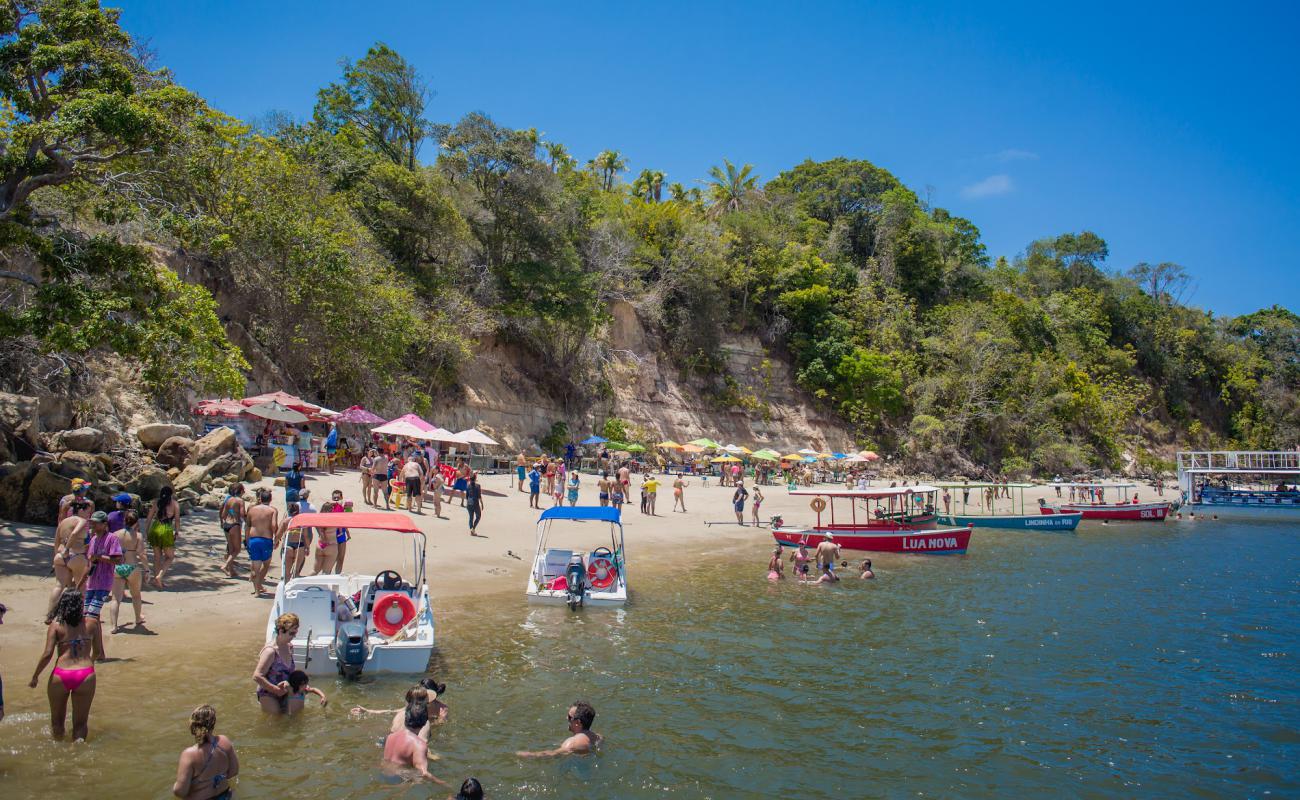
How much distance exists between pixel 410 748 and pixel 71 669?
3.33m

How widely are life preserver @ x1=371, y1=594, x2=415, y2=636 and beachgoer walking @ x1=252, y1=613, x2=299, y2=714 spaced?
1.88m

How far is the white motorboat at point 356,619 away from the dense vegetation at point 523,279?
5954 millimetres

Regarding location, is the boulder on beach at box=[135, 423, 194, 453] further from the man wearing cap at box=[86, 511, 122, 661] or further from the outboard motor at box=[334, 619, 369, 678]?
the outboard motor at box=[334, 619, 369, 678]

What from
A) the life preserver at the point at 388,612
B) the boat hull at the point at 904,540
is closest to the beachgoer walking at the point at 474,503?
the life preserver at the point at 388,612

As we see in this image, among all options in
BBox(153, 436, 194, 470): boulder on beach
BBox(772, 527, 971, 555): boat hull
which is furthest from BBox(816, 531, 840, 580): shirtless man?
BBox(153, 436, 194, 470): boulder on beach

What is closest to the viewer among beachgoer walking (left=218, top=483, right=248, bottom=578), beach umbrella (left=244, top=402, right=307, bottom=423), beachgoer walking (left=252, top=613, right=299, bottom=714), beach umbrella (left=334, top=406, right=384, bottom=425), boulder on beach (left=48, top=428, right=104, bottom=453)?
beachgoer walking (left=252, top=613, right=299, bottom=714)

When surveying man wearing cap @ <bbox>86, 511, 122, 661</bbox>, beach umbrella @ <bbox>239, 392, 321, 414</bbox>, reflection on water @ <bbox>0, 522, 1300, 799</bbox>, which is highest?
beach umbrella @ <bbox>239, 392, 321, 414</bbox>

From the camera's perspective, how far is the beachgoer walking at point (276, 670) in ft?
28.3

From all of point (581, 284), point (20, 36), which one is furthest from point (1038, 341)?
point (20, 36)

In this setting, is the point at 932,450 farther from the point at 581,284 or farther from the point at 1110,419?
the point at 581,284

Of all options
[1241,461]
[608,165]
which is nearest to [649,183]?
[608,165]

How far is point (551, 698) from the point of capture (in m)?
10.3

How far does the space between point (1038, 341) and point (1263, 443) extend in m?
25.6

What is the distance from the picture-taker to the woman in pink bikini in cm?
736
